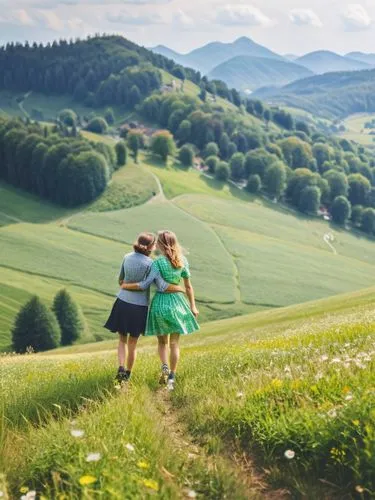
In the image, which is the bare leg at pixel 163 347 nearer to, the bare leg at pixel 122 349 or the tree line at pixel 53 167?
the bare leg at pixel 122 349

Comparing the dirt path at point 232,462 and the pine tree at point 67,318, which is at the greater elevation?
the dirt path at point 232,462

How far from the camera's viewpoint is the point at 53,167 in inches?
6841

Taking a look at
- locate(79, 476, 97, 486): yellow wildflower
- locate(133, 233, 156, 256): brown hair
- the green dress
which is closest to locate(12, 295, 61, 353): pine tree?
locate(133, 233, 156, 256): brown hair

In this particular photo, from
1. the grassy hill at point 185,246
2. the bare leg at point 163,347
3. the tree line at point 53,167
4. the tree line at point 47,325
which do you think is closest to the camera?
the bare leg at point 163,347

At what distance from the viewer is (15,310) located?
10512 centimetres

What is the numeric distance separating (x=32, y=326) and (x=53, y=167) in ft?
296

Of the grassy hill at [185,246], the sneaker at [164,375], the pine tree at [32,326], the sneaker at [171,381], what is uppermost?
the sneaker at [171,381]

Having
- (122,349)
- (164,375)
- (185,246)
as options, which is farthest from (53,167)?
(164,375)

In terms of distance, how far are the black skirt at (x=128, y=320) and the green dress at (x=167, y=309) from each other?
348 millimetres

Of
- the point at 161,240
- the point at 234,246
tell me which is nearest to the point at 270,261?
the point at 234,246

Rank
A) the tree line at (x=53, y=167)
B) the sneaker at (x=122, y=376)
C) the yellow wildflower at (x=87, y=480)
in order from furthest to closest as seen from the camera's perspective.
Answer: the tree line at (x=53, y=167) < the sneaker at (x=122, y=376) < the yellow wildflower at (x=87, y=480)

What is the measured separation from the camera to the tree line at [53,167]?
171 metres

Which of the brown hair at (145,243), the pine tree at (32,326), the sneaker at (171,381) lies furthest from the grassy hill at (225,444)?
the pine tree at (32,326)

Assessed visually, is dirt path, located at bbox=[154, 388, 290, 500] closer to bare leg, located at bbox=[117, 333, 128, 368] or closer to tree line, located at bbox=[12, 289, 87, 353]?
bare leg, located at bbox=[117, 333, 128, 368]
